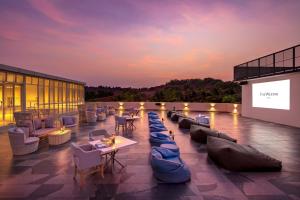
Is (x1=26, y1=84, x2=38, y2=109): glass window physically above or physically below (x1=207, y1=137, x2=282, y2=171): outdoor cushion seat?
above

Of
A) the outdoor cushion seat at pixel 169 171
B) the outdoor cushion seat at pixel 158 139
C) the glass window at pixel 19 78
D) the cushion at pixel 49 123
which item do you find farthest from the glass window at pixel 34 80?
the outdoor cushion seat at pixel 169 171

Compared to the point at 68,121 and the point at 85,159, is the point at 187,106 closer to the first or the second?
the point at 68,121

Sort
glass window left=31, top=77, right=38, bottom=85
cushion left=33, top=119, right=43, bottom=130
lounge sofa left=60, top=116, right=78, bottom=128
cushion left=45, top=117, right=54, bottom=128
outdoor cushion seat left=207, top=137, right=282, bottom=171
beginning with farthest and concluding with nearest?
1. glass window left=31, top=77, right=38, bottom=85
2. lounge sofa left=60, top=116, right=78, bottom=128
3. cushion left=45, top=117, right=54, bottom=128
4. cushion left=33, top=119, right=43, bottom=130
5. outdoor cushion seat left=207, top=137, right=282, bottom=171

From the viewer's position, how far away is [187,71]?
30.2 metres

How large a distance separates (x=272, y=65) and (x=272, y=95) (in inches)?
86.8

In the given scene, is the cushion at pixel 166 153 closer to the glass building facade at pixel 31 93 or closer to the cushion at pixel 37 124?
the cushion at pixel 37 124

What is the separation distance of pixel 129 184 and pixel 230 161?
2.62 metres

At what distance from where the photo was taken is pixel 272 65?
12367 millimetres

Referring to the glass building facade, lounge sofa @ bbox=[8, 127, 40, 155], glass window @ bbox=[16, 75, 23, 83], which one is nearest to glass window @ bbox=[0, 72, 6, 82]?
the glass building facade

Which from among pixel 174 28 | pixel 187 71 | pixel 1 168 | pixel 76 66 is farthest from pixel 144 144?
pixel 187 71

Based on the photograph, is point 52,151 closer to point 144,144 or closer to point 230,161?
point 144,144

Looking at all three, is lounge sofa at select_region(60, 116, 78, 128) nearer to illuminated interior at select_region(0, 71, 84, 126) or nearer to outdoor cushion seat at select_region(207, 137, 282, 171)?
illuminated interior at select_region(0, 71, 84, 126)

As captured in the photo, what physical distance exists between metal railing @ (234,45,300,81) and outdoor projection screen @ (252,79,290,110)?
32.6 inches

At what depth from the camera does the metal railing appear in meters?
10.5
